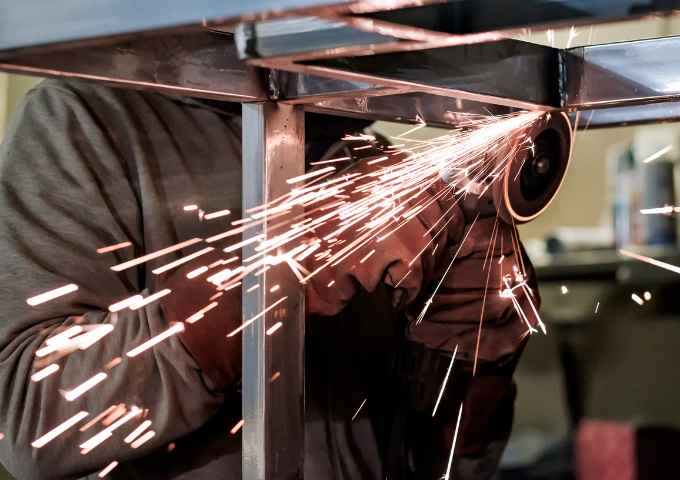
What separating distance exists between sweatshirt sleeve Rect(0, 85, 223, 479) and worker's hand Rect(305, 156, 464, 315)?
0.75ft

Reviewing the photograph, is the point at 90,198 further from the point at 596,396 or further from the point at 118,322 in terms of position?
the point at 596,396

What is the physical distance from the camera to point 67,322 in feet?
3.08

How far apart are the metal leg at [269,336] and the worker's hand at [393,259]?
135 mm

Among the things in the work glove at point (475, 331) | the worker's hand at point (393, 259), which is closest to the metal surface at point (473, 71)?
the worker's hand at point (393, 259)

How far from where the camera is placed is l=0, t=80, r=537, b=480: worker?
2.91 feet

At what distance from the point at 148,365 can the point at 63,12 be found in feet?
1.94

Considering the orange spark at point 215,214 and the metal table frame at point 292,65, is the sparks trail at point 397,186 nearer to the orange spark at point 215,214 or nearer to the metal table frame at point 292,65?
Answer: the metal table frame at point 292,65

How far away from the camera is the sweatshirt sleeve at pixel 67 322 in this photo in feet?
2.89

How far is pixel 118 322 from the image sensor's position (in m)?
0.93

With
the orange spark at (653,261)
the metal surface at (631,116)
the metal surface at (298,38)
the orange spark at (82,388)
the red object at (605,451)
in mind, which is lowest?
the red object at (605,451)

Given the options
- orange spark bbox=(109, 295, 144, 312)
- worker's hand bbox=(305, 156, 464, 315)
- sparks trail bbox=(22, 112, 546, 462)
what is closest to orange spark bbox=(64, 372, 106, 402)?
sparks trail bbox=(22, 112, 546, 462)

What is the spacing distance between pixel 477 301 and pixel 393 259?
278 millimetres

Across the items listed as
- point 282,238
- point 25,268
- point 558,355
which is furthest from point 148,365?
point 558,355

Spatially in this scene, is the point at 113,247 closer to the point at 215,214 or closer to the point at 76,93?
the point at 215,214
